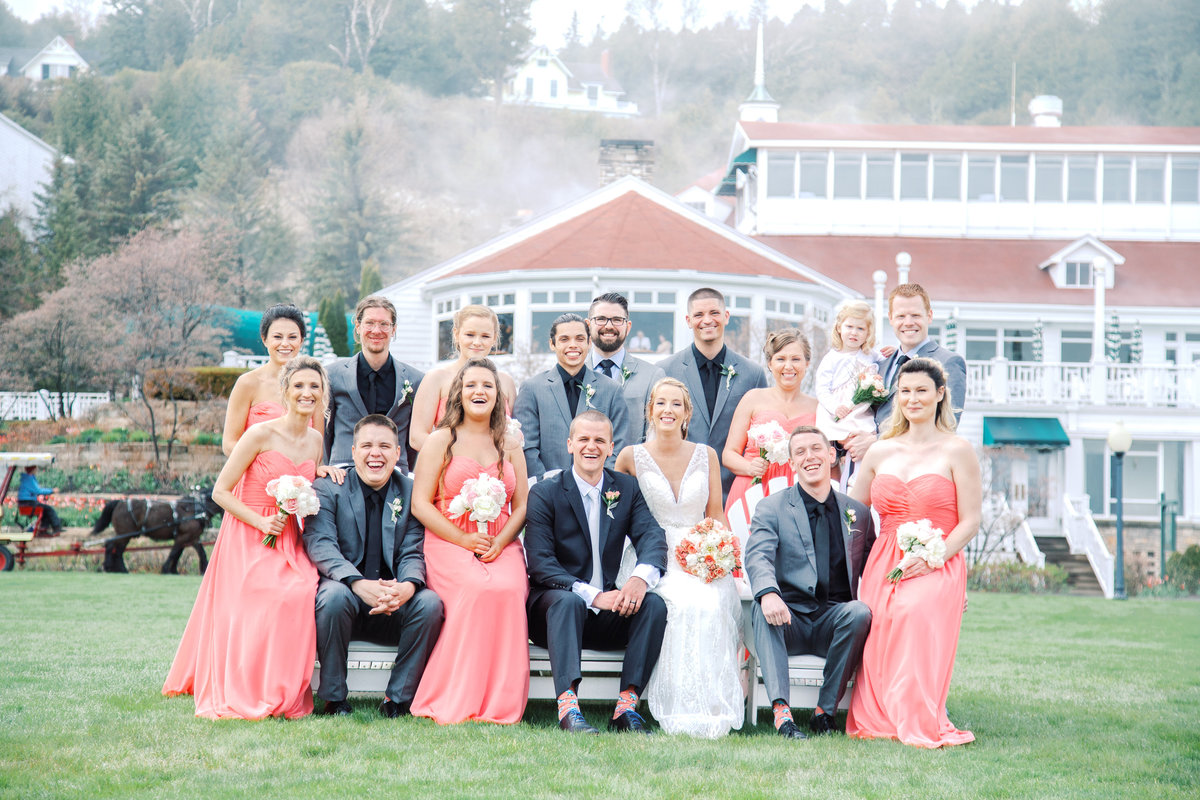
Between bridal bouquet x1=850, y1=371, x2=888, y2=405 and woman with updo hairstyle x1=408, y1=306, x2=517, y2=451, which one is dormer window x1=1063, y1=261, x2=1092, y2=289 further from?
woman with updo hairstyle x1=408, y1=306, x2=517, y2=451

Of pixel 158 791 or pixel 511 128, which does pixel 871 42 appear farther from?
pixel 158 791

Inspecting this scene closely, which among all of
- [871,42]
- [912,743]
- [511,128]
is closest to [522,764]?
[912,743]

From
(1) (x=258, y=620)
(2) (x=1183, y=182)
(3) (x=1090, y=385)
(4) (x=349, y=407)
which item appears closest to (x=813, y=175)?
(3) (x=1090, y=385)

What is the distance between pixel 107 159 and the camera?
4866 centimetres

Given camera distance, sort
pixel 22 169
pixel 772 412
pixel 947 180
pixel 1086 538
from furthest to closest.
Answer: pixel 22 169 < pixel 947 180 < pixel 1086 538 < pixel 772 412

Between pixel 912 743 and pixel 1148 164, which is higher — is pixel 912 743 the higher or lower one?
the lower one

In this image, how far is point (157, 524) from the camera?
18688mm

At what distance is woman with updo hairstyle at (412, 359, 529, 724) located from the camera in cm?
602

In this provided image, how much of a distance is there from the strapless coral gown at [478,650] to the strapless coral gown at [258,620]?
680mm

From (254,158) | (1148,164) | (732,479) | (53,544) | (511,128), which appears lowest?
(53,544)

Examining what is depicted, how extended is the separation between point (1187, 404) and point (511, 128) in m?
66.3

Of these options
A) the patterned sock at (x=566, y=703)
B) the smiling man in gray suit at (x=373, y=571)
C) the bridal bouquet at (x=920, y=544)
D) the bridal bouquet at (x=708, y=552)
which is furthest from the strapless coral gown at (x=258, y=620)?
the bridal bouquet at (x=920, y=544)

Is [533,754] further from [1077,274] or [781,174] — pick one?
[781,174]

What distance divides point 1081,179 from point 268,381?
31411 millimetres
